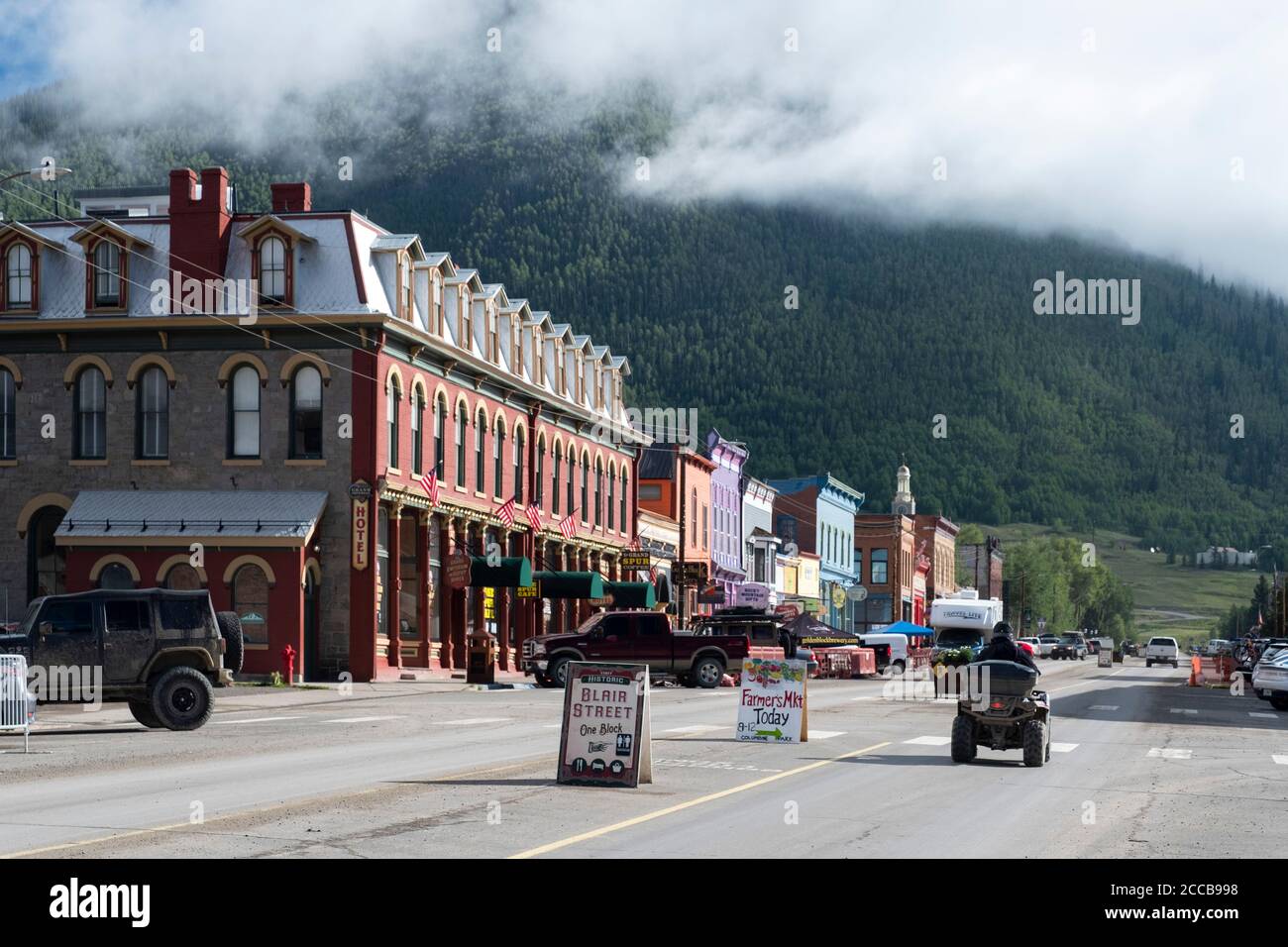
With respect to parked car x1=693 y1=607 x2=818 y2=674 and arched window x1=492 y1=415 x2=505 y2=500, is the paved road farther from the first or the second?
arched window x1=492 y1=415 x2=505 y2=500

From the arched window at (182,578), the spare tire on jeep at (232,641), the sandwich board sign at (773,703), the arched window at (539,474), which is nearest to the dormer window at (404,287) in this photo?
the arched window at (182,578)

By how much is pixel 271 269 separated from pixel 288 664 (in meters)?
11.5

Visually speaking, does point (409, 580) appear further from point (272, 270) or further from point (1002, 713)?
point (1002, 713)

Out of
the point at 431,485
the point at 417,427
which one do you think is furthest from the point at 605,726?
the point at 417,427

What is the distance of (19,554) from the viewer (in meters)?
49.2

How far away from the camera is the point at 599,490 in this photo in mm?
71812

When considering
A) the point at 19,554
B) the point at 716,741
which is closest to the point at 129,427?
the point at 19,554

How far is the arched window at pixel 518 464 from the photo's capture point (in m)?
61.1

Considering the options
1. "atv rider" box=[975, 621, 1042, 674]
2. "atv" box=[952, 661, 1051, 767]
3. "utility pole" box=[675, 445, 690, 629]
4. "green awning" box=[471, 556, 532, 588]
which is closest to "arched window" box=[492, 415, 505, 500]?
"green awning" box=[471, 556, 532, 588]

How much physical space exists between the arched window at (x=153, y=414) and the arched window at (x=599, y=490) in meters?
25.0

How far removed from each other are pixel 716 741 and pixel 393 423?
2555cm

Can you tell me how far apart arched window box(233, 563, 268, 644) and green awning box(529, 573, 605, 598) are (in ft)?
45.5

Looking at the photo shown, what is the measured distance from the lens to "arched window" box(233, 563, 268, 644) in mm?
46156
